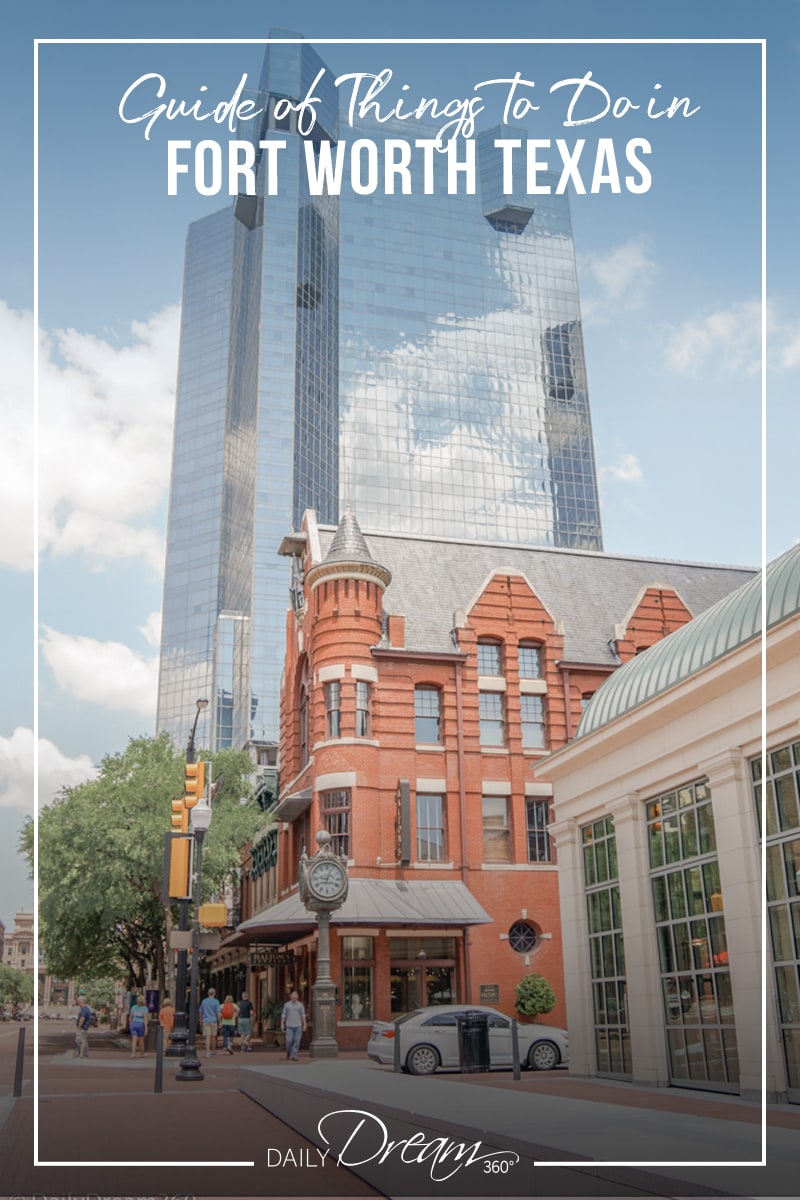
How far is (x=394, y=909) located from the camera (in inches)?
1411

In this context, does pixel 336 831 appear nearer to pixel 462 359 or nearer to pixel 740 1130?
pixel 740 1130

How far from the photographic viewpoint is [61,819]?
46.4 meters

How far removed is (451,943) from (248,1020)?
7.62 metres

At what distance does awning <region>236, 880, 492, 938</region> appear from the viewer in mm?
35188

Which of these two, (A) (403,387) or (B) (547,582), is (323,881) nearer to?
(B) (547,582)

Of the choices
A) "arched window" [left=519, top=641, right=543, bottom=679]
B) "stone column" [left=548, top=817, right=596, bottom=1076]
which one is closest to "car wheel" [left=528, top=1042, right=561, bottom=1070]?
"stone column" [left=548, top=817, right=596, bottom=1076]

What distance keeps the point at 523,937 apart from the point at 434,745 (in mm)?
7580

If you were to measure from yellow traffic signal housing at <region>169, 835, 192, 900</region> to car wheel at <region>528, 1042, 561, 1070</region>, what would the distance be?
31.3 ft

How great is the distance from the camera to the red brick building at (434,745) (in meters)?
37.5

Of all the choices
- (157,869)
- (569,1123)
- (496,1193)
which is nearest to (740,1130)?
(569,1123)

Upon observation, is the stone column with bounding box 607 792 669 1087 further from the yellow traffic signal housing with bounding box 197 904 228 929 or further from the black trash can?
the yellow traffic signal housing with bounding box 197 904 228 929

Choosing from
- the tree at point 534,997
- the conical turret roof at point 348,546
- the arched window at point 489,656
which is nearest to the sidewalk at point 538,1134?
the tree at point 534,997

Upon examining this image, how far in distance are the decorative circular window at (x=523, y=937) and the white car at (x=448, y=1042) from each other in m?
13.3

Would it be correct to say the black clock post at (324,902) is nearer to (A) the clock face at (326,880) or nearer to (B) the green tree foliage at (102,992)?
(A) the clock face at (326,880)
